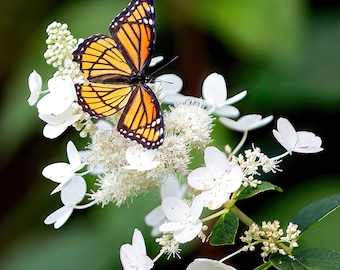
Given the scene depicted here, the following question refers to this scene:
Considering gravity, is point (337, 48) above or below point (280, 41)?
below

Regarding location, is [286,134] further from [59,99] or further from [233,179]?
[59,99]

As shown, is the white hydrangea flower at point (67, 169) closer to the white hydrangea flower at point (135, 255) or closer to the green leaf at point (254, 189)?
the white hydrangea flower at point (135, 255)

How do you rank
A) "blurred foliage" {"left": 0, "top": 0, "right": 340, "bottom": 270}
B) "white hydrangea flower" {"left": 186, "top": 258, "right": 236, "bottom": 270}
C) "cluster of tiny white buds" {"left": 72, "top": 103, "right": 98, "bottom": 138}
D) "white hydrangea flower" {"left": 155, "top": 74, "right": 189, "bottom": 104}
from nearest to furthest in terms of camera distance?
"white hydrangea flower" {"left": 186, "top": 258, "right": 236, "bottom": 270} < "cluster of tiny white buds" {"left": 72, "top": 103, "right": 98, "bottom": 138} < "white hydrangea flower" {"left": 155, "top": 74, "right": 189, "bottom": 104} < "blurred foliage" {"left": 0, "top": 0, "right": 340, "bottom": 270}

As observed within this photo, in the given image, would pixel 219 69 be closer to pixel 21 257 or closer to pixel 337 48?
pixel 337 48

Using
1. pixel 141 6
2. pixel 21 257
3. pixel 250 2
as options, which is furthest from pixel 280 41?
pixel 21 257

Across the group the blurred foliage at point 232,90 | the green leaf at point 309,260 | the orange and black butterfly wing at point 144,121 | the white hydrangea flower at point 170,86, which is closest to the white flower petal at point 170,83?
the white hydrangea flower at point 170,86

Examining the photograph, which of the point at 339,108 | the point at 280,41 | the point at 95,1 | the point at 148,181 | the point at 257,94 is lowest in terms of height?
the point at 339,108

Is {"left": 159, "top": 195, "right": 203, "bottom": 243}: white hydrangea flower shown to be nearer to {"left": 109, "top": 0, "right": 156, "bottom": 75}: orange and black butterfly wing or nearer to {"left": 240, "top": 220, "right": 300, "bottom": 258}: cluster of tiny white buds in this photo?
{"left": 240, "top": 220, "right": 300, "bottom": 258}: cluster of tiny white buds

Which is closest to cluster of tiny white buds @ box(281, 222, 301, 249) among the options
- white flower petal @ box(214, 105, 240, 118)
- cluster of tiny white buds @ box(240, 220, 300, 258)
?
cluster of tiny white buds @ box(240, 220, 300, 258)
